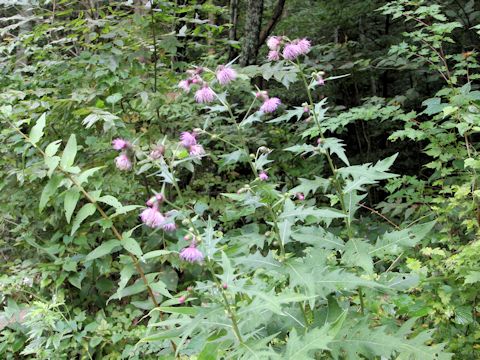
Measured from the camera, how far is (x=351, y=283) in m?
1.53

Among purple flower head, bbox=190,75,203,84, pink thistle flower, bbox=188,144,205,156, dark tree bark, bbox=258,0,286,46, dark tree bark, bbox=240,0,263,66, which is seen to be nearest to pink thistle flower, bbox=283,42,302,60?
purple flower head, bbox=190,75,203,84

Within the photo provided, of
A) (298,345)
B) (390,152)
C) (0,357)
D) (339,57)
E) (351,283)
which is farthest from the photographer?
(390,152)

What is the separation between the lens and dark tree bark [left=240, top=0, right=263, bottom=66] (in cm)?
482

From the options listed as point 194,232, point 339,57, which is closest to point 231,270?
point 194,232

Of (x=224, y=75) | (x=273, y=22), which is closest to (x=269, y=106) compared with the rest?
(x=224, y=75)

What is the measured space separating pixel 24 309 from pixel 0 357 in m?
0.34

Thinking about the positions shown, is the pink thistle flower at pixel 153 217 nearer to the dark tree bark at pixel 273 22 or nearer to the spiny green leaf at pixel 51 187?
the spiny green leaf at pixel 51 187

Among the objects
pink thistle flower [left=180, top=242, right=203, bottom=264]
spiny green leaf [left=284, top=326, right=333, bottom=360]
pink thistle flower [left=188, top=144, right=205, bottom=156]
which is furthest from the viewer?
pink thistle flower [left=188, top=144, right=205, bottom=156]

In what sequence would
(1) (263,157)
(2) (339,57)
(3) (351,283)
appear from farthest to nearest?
(2) (339,57), (1) (263,157), (3) (351,283)

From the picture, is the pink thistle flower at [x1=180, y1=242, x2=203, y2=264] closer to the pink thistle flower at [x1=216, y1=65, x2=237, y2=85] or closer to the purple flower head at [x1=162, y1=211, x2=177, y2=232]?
the purple flower head at [x1=162, y1=211, x2=177, y2=232]

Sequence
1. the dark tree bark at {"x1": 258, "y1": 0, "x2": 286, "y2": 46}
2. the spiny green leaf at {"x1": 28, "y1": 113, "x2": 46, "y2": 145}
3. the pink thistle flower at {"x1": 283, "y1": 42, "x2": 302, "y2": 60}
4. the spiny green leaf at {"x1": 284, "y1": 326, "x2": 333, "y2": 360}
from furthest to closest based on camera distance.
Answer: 1. the dark tree bark at {"x1": 258, "y1": 0, "x2": 286, "y2": 46}
2. the spiny green leaf at {"x1": 28, "y1": 113, "x2": 46, "y2": 145}
3. the pink thistle flower at {"x1": 283, "y1": 42, "x2": 302, "y2": 60}
4. the spiny green leaf at {"x1": 284, "y1": 326, "x2": 333, "y2": 360}

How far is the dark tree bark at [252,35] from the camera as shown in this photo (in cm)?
482

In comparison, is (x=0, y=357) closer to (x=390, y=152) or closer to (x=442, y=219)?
(x=442, y=219)

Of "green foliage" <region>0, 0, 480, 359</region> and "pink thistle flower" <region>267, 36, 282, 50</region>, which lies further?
"pink thistle flower" <region>267, 36, 282, 50</region>
